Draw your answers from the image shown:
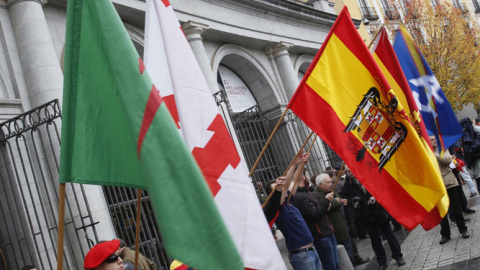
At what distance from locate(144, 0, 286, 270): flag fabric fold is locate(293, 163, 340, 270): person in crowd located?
10.8 ft

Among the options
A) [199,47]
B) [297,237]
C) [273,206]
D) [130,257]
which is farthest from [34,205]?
[199,47]

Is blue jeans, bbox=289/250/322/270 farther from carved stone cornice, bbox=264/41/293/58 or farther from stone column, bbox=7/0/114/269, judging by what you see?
carved stone cornice, bbox=264/41/293/58

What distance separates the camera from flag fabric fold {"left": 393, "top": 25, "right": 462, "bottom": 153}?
21.1 ft

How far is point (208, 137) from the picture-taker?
3.42 m

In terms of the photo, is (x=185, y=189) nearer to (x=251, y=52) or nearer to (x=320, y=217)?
(x=320, y=217)

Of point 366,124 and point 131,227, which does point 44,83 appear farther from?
point 366,124

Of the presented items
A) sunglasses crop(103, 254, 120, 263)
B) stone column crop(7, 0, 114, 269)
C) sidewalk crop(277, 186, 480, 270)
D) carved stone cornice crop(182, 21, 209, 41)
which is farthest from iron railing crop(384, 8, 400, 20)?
sunglasses crop(103, 254, 120, 263)

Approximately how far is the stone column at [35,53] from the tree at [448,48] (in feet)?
82.5

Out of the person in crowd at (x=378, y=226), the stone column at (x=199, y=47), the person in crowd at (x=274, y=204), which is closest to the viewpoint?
the person in crowd at (x=274, y=204)

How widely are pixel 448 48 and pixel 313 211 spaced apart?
26.2 meters

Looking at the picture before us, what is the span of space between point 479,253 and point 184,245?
6.26 m

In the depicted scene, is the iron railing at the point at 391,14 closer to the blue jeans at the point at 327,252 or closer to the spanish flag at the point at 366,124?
the blue jeans at the point at 327,252

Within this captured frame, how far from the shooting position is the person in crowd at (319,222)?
677cm

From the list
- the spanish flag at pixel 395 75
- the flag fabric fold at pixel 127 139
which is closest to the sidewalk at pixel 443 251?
the spanish flag at pixel 395 75
